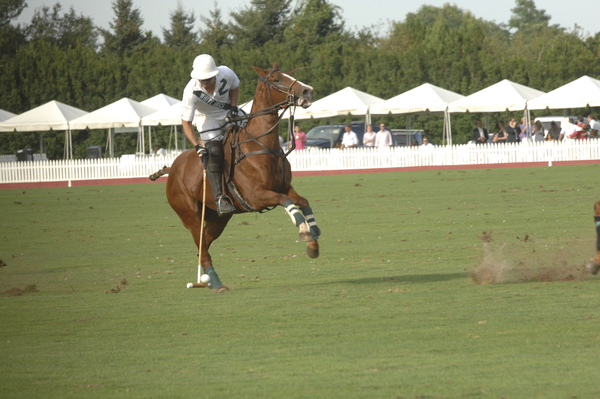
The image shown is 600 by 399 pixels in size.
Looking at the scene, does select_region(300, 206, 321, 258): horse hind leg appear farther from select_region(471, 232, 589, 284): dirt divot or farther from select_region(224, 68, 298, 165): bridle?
select_region(471, 232, 589, 284): dirt divot

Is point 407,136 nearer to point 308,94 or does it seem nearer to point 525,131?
point 525,131

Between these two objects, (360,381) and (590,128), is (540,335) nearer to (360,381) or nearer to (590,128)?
(360,381)

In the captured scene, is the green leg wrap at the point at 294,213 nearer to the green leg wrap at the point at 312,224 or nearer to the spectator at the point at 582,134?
the green leg wrap at the point at 312,224

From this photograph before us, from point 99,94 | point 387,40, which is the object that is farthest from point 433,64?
point 387,40

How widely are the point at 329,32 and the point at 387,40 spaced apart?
42.3 ft

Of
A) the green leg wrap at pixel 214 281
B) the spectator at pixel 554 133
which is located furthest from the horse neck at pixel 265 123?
the spectator at pixel 554 133

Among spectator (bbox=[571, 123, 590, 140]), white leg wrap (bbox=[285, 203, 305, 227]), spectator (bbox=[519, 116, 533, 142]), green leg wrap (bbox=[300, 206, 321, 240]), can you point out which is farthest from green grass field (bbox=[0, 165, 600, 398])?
spectator (bbox=[519, 116, 533, 142])

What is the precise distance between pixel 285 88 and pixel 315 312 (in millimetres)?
2572

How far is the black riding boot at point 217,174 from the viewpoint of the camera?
840 centimetres

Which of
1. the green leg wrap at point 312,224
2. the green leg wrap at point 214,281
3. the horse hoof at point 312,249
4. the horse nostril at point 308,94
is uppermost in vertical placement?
the horse nostril at point 308,94

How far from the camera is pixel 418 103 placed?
3412 centimetres

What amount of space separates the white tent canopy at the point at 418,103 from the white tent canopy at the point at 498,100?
73 cm

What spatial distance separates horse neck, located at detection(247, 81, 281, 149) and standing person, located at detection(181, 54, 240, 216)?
1.40 ft

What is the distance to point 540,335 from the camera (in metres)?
5.57
